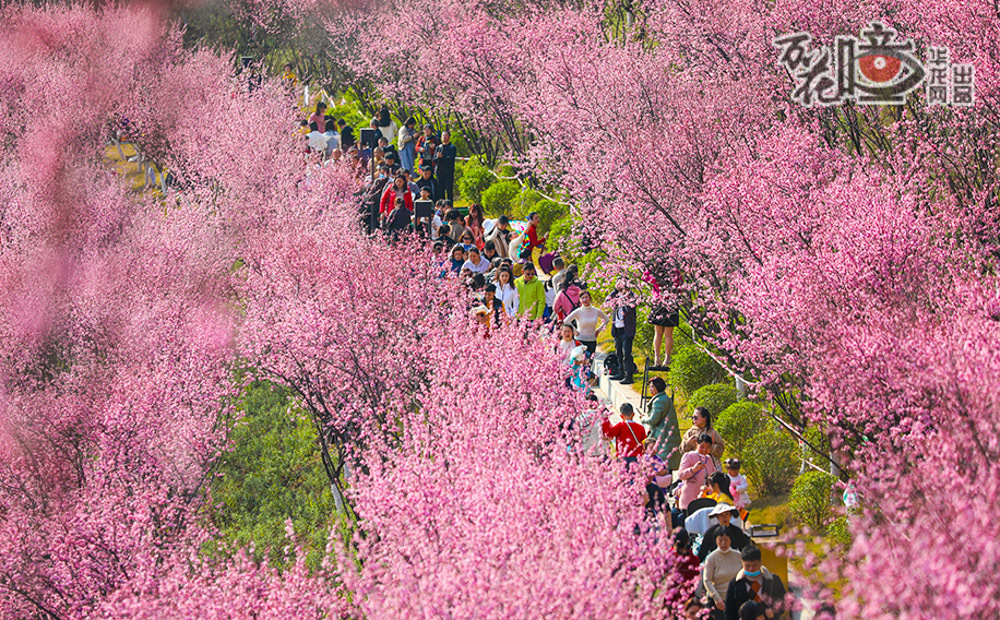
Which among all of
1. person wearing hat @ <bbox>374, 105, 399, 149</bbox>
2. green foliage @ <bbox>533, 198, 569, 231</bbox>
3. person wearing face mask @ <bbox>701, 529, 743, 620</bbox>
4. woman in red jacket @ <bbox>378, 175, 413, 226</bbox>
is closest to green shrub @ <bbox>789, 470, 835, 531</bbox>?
person wearing face mask @ <bbox>701, 529, 743, 620</bbox>

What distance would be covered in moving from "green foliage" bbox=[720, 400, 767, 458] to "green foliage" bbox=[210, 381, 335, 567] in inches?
254

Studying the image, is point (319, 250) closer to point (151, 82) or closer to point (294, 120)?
point (294, 120)

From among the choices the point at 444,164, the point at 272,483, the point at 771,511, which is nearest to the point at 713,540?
the point at 771,511

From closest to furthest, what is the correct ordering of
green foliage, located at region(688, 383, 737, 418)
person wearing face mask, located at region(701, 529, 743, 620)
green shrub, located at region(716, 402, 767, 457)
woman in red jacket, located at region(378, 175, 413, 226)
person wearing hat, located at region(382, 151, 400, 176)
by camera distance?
person wearing face mask, located at region(701, 529, 743, 620), green shrub, located at region(716, 402, 767, 457), green foliage, located at region(688, 383, 737, 418), woman in red jacket, located at region(378, 175, 413, 226), person wearing hat, located at region(382, 151, 400, 176)

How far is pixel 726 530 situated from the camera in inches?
412

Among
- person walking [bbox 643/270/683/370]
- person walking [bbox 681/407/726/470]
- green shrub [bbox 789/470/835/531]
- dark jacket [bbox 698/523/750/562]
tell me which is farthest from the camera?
person walking [bbox 643/270/683/370]

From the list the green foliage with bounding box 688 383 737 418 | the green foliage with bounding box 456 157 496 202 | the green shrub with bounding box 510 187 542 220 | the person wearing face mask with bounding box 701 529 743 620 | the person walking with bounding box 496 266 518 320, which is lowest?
the green foliage with bounding box 456 157 496 202

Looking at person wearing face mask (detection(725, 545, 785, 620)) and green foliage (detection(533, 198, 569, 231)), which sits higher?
person wearing face mask (detection(725, 545, 785, 620))

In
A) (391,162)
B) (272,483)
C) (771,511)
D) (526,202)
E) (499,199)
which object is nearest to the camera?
(771,511)

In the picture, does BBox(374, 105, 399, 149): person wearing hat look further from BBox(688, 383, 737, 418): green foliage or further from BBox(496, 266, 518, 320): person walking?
BBox(688, 383, 737, 418): green foliage

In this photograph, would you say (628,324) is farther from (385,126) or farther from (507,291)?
(385,126)

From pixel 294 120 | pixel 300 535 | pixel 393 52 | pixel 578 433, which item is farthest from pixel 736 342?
pixel 393 52

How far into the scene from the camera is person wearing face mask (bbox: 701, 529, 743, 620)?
10.3 m

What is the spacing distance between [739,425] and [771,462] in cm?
84
